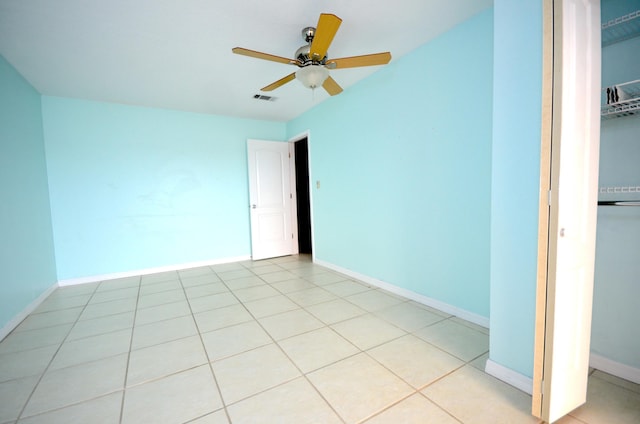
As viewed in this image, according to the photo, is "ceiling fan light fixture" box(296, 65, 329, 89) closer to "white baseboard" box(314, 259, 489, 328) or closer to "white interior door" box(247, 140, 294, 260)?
"white baseboard" box(314, 259, 489, 328)

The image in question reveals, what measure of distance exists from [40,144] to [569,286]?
5525mm

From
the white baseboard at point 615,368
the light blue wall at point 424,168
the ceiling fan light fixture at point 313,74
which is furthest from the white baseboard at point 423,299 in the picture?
the ceiling fan light fixture at point 313,74

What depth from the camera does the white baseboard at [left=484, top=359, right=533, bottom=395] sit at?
1496 millimetres

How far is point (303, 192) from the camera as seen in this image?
20.1ft

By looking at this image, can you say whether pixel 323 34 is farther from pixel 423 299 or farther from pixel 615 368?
pixel 615 368

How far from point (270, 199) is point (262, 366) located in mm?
3563

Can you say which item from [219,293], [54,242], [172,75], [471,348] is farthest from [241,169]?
[471,348]

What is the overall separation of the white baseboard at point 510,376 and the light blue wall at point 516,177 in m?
0.03

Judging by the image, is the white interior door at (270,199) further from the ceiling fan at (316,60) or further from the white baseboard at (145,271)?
the ceiling fan at (316,60)

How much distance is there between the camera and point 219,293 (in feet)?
10.7

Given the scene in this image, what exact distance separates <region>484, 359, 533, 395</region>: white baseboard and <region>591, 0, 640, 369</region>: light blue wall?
638 millimetres

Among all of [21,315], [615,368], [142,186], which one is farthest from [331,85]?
[21,315]

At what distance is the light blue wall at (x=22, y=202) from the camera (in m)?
2.53

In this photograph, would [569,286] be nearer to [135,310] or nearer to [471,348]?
[471,348]
